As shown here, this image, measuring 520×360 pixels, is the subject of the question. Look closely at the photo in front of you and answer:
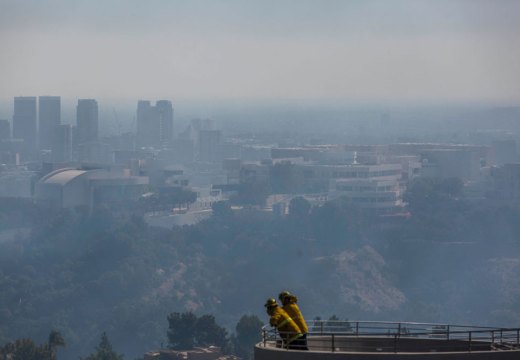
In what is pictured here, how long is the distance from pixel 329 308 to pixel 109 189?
51.8m

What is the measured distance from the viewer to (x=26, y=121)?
174125 millimetres

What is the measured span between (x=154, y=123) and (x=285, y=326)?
16287 centimetres

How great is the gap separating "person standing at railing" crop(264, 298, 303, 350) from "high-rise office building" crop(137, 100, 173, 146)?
158191 millimetres

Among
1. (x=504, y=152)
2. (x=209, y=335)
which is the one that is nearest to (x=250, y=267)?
(x=209, y=335)

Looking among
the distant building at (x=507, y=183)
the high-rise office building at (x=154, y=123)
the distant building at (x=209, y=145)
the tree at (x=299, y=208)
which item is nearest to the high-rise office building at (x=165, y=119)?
the high-rise office building at (x=154, y=123)

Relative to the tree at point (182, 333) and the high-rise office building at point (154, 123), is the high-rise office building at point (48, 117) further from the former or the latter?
the tree at point (182, 333)

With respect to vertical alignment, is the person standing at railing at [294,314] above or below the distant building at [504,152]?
below

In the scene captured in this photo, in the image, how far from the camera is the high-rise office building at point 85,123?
174m

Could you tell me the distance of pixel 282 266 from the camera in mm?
114562

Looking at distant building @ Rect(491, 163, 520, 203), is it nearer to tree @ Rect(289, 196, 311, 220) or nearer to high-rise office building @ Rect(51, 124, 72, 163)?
tree @ Rect(289, 196, 311, 220)

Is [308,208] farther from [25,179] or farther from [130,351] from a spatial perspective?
[130,351]

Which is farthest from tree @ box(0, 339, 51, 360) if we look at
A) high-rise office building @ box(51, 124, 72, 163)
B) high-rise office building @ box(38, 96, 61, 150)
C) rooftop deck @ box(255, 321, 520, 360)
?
high-rise office building @ box(38, 96, 61, 150)

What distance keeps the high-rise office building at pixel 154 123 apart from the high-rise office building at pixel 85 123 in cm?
516

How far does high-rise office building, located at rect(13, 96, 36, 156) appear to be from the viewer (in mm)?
173625
